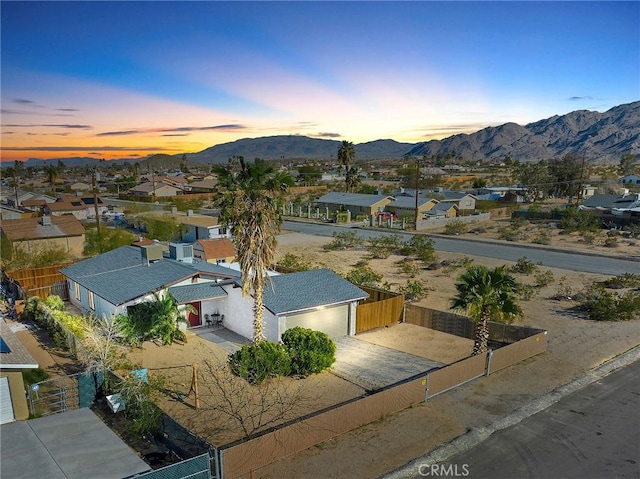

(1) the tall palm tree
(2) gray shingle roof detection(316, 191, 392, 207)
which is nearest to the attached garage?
(1) the tall palm tree

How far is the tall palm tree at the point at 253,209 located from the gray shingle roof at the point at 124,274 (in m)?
6.77

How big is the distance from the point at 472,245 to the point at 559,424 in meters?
37.7

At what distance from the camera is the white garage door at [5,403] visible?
49.8ft

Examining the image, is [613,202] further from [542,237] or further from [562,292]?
[562,292]

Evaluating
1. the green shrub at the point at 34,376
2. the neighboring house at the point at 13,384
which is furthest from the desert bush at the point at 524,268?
the neighboring house at the point at 13,384

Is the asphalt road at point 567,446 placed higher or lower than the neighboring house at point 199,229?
lower

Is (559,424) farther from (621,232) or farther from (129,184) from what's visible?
(129,184)

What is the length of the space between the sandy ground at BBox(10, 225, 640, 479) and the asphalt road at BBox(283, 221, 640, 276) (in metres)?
12.8

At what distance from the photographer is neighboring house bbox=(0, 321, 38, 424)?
15.0 m

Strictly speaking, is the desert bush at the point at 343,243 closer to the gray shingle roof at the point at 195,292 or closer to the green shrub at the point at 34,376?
the gray shingle roof at the point at 195,292

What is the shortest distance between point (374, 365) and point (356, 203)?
53.9m

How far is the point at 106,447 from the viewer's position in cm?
1208

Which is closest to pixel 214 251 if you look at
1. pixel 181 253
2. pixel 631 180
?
pixel 181 253

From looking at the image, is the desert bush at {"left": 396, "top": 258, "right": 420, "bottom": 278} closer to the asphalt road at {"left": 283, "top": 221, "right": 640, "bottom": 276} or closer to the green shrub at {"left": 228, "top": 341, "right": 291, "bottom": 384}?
the asphalt road at {"left": 283, "top": 221, "right": 640, "bottom": 276}
